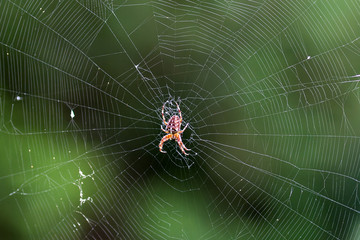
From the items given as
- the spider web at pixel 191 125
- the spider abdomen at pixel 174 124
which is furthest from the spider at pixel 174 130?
the spider web at pixel 191 125

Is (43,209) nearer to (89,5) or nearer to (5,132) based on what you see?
(5,132)

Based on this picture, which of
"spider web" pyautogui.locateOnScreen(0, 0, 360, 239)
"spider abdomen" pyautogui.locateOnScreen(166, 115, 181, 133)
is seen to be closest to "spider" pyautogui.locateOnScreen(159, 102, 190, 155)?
"spider abdomen" pyautogui.locateOnScreen(166, 115, 181, 133)

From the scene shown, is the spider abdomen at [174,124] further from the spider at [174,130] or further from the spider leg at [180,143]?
A: the spider leg at [180,143]

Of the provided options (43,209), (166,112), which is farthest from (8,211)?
(166,112)

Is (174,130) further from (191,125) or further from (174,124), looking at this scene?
(191,125)

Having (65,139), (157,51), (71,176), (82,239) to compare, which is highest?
(157,51)

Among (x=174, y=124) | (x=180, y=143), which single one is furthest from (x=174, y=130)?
(x=180, y=143)

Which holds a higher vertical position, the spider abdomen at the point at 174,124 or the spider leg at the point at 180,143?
the spider abdomen at the point at 174,124

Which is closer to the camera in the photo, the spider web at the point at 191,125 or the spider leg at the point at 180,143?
the spider web at the point at 191,125
